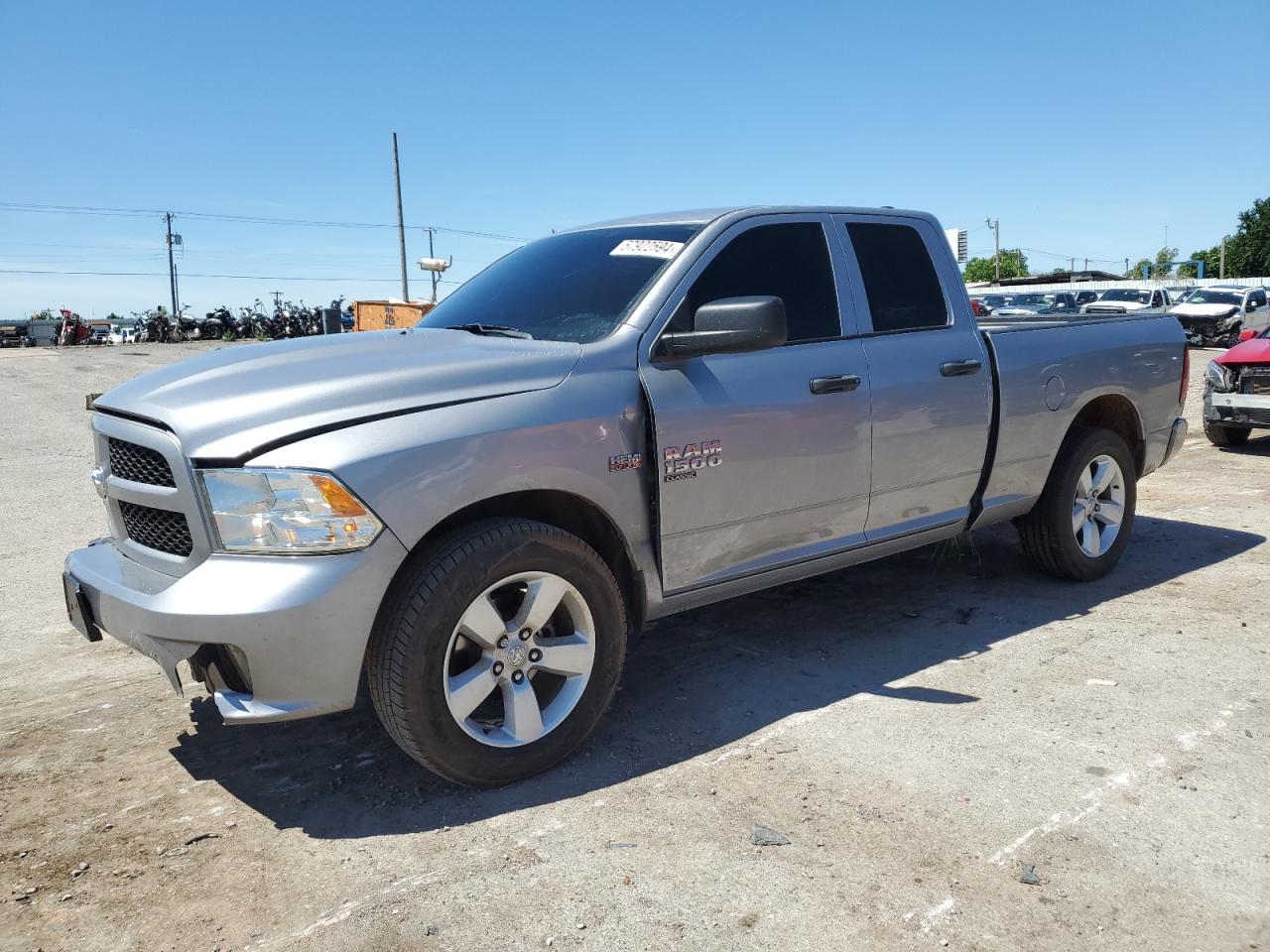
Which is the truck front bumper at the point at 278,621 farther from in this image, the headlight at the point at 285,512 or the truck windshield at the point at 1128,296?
the truck windshield at the point at 1128,296

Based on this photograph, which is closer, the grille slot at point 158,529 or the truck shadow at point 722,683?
the grille slot at point 158,529

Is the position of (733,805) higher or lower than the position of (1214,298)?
lower

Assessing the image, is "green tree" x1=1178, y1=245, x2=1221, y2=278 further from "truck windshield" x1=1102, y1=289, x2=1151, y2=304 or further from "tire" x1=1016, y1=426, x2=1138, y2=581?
"tire" x1=1016, y1=426, x2=1138, y2=581

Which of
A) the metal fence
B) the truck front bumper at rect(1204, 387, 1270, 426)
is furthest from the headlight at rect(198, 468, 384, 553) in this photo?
the metal fence

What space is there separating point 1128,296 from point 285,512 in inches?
1302

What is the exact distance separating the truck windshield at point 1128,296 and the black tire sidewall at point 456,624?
30.8 metres

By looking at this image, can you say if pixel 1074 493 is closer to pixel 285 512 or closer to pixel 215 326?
pixel 285 512

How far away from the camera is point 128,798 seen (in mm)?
3189

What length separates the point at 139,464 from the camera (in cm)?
311

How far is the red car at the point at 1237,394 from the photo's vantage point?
10.1 metres

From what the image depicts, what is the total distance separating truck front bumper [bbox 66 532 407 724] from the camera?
9.02ft

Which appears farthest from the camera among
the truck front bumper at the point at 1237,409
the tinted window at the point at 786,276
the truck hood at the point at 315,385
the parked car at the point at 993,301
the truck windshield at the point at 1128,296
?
the truck windshield at the point at 1128,296

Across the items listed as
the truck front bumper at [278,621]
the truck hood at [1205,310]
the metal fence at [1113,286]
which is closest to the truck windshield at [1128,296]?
the truck hood at [1205,310]

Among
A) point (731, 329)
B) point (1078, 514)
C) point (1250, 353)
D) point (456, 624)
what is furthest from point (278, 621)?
point (1250, 353)
